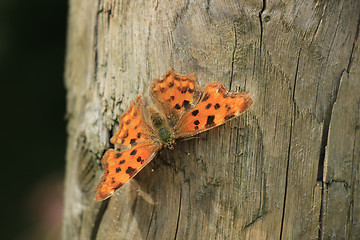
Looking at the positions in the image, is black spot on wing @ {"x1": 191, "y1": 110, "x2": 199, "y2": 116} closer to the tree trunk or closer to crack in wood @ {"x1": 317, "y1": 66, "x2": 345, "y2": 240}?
the tree trunk

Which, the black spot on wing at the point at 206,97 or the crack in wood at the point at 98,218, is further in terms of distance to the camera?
the crack in wood at the point at 98,218

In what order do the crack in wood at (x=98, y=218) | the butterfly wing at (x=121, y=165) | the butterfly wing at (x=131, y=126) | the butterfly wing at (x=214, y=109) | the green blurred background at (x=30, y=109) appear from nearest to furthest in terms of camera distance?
1. the butterfly wing at (x=214, y=109)
2. the butterfly wing at (x=121, y=165)
3. the butterfly wing at (x=131, y=126)
4. the crack in wood at (x=98, y=218)
5. the green blurred background at (x=30, y=109)

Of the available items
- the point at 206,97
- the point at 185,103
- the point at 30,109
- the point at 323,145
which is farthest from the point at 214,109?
the point at 30,109

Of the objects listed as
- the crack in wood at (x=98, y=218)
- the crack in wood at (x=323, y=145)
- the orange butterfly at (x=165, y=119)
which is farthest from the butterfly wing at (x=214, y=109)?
the crack in wood at (x=98, y=218)

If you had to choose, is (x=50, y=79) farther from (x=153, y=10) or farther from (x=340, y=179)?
(x=340, y=179)

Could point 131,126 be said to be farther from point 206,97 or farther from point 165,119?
point 206,97

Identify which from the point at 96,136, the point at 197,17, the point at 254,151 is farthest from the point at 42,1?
the point at 254,151

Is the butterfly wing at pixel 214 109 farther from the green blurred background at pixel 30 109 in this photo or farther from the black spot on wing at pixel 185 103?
the green blurred background at pixel 30 109
